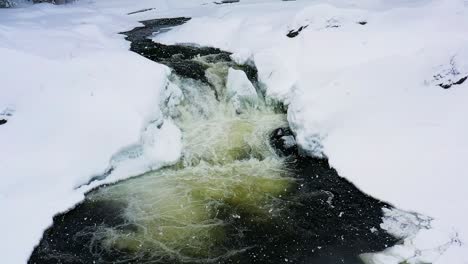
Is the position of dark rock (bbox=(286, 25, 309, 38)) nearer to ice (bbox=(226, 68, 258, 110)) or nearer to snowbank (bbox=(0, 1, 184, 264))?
ice (bbox=(226, 68, 258, 110))

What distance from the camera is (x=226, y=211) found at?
8.42 metres

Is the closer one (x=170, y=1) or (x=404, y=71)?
(x=404, y=71)

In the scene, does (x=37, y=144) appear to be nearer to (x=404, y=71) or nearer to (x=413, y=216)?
(x=413, y=216)

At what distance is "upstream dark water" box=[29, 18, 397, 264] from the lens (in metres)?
7.31

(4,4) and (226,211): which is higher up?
(4,4)

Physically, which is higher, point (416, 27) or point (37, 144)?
point (416, 27)

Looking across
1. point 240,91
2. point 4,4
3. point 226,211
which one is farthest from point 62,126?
point 4,4

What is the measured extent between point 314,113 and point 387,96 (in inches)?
76.1

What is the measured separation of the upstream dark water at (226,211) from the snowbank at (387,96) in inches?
24.7

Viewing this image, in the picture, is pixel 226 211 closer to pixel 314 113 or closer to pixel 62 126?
pixel 314 113

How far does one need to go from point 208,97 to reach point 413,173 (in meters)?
6.71

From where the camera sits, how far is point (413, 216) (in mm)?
7758

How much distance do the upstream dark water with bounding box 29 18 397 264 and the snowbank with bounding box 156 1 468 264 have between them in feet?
2.06

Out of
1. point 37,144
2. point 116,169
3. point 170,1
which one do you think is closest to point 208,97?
point 116,169
